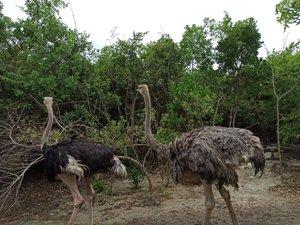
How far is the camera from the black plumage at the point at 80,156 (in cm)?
Result: 711

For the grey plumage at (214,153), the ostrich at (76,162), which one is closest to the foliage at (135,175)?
the ostrich at (76,162)

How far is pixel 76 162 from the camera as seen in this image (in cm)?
712

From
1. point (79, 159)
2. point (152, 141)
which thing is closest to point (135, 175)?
point (79, 159)

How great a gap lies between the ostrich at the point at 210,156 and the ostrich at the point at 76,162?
924 mm

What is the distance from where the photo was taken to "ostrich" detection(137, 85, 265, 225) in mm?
6328

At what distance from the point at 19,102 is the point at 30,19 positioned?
1780mm

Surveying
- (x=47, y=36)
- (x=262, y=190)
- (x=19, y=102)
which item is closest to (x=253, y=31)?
(x=262, y=190)

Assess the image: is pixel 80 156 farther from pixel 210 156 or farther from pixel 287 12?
pixel 287 12

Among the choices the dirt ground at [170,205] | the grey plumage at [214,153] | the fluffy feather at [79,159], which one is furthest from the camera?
the dirt ground at [170,205]

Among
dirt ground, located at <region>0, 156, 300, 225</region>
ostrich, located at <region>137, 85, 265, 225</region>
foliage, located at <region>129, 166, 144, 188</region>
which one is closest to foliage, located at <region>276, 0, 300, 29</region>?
ostrich, located at <region>137, 85, 265, 225</region>

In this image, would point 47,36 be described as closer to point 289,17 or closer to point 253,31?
point 253,31

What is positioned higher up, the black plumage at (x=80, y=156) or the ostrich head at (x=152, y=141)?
the ostrich head at (x=152, y=141)

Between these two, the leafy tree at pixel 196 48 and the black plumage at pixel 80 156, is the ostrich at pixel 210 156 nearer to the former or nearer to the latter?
the black plumage at pixel 80 156

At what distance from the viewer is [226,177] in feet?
20.9
